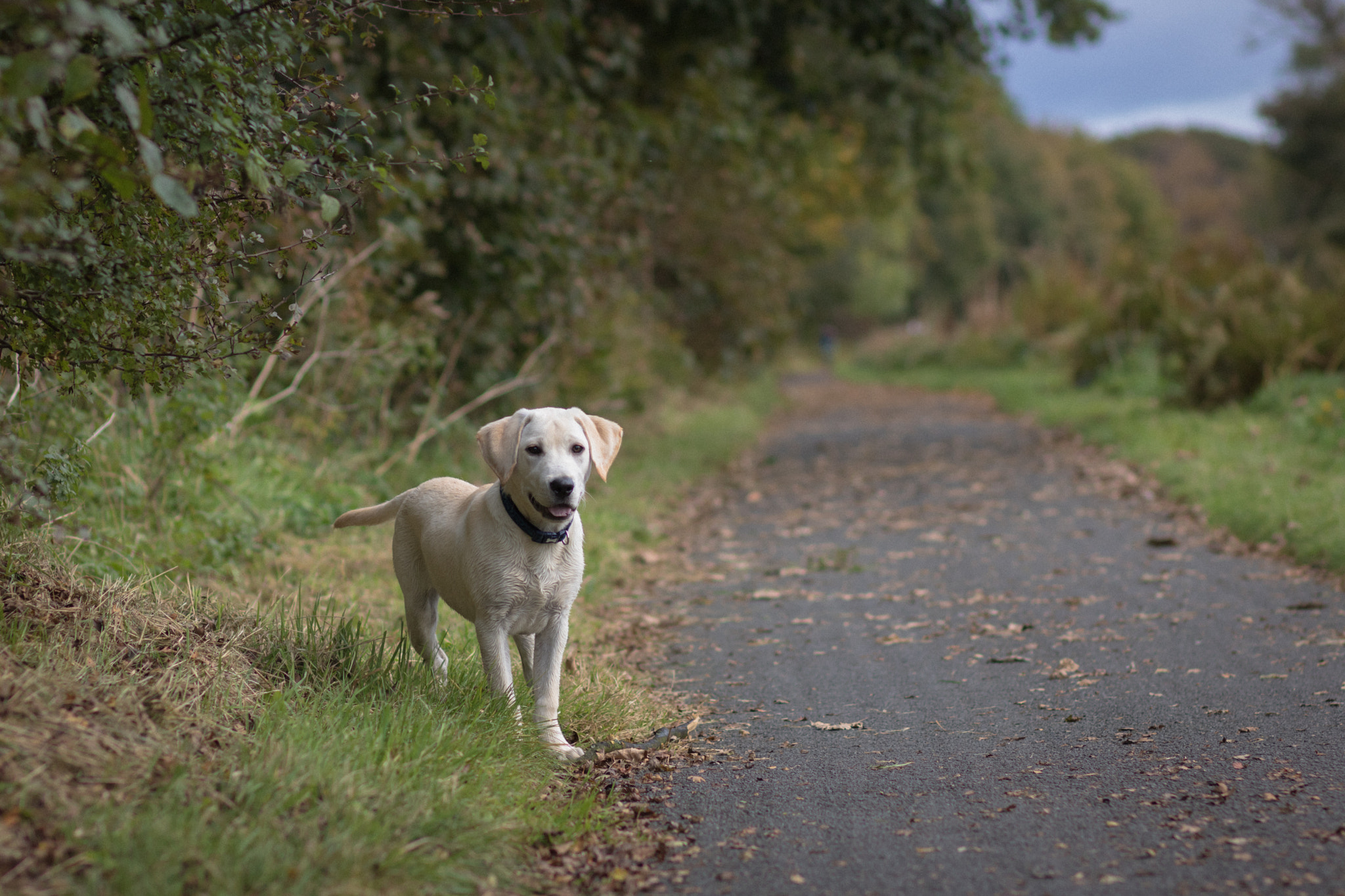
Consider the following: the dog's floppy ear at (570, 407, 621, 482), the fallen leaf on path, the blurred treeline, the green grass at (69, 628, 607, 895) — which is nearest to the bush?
the blurred treeline

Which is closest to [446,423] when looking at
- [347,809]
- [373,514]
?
[373,514]

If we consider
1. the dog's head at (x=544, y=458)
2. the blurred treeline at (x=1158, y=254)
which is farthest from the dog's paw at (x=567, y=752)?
the blurred treeline at (x=1158, y=254)

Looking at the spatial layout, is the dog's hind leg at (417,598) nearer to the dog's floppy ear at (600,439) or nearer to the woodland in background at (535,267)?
the dog's floppy ear at (600,439)

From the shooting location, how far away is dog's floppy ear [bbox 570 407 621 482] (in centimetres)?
412

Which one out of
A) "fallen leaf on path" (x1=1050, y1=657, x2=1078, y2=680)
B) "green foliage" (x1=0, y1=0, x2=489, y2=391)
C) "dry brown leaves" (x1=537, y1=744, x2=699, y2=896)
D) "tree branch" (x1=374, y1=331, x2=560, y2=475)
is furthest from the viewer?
"tree branch" (x1=374, y1=331, x2=560, y2=475)

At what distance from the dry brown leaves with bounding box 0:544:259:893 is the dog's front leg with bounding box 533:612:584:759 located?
1020 millimetres

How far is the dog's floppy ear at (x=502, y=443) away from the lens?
13.1 ft

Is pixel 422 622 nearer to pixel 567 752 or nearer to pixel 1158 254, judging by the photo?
pixel 567 752

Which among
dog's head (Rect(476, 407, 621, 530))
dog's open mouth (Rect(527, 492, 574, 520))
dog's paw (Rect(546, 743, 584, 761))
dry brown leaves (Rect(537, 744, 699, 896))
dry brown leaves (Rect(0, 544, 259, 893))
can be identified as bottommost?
dry brown leaves (Rect(537, 744, 699, 896))

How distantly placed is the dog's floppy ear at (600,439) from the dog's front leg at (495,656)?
0.69 meters

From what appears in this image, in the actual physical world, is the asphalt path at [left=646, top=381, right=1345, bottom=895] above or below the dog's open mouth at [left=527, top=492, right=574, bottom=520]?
below

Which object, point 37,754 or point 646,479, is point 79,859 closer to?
point 37,754

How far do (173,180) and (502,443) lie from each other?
5.49ft

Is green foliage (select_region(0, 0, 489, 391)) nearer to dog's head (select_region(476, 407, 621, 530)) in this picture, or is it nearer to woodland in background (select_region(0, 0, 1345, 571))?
woodland in background (select_region(0, 0, 1345, 571))
